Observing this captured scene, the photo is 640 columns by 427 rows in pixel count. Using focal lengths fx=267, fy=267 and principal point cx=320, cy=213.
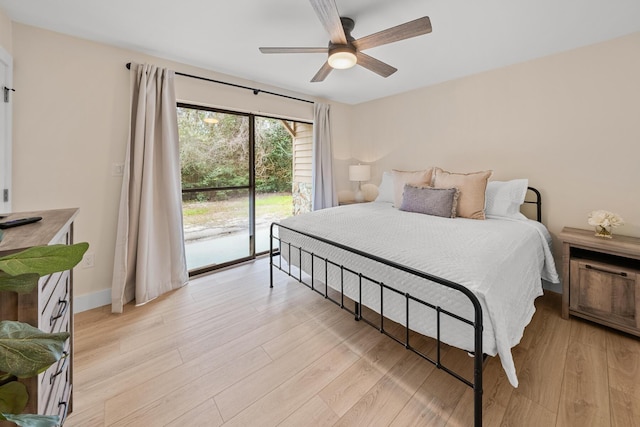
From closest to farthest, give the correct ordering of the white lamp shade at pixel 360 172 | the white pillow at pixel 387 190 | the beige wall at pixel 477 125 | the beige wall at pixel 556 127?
1. the beige wall at pixel 477 125
2. the beige wall at pixel 556 127
3. the white pillow at pixel 387 190
4. the white lamp shade at pixel 360 172

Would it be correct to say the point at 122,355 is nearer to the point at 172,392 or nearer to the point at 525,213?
the point at 172,392

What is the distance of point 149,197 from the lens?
2.44 m

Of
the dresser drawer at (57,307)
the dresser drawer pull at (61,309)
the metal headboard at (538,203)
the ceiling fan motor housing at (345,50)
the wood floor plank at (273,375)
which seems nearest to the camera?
the dresser drawer at (57,307)

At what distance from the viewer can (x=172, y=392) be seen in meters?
1.48

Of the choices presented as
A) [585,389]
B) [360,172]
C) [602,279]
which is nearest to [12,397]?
[585,389]

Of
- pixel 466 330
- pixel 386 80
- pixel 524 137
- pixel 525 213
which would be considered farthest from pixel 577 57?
pixel 466 330

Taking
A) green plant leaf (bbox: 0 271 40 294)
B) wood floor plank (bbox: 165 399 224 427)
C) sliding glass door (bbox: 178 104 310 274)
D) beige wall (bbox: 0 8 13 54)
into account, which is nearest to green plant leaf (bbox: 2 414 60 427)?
green plant leaf (bbox: 0 271 40 294)

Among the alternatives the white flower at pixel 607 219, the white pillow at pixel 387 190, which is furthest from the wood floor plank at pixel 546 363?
the white pillow at pixel 387 190

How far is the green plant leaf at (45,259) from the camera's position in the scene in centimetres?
45

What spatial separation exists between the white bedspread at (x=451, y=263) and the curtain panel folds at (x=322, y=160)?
1448 millimetres

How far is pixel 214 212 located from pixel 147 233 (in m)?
0.86

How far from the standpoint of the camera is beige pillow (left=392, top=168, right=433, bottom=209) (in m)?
3.02

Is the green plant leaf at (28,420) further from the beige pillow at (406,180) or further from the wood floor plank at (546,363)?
the beige pillow at (406,180)

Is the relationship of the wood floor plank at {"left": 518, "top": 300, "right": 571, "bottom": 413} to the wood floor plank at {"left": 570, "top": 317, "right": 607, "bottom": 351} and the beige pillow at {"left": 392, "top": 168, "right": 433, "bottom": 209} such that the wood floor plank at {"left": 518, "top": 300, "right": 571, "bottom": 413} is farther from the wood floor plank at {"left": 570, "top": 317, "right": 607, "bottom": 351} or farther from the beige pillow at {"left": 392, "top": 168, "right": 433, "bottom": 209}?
the beige pillow at {"left": 392, "top": 168, "right": 433, "bottom": 209}
